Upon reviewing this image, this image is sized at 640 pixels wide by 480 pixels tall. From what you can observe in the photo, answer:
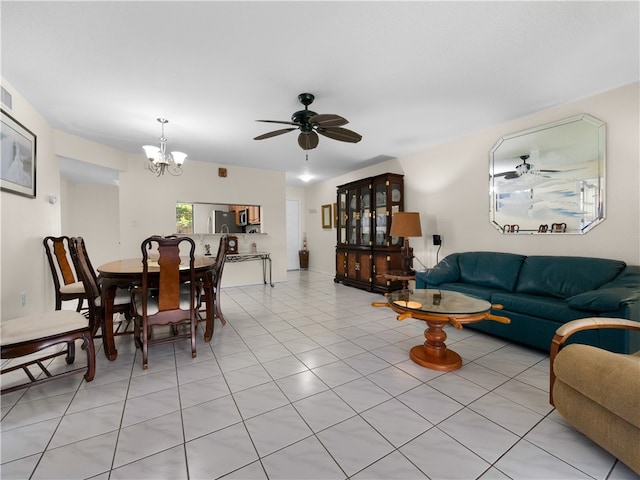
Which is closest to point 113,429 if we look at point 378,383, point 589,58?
point 378,383

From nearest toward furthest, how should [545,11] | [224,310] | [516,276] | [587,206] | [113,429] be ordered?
1. [113,429]
2. [545,11]
3. [587,206]
4. [516,276]
5. [224,310]

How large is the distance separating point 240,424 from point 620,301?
107 inches

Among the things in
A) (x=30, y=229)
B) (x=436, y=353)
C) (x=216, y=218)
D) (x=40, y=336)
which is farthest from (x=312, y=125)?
(x=216, y=218)

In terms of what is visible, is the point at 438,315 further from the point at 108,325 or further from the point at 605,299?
the point at 108,325

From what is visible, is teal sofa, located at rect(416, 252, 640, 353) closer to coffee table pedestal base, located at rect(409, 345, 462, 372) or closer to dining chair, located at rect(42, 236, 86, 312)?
coffee table pedestal base, located at rect(409, 345, 462, 372)

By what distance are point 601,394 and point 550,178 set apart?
104 inches

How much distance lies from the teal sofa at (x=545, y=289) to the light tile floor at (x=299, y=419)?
0.32m

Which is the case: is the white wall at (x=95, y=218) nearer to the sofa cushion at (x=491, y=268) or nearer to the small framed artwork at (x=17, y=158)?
the small framed artwork at (x=17, y=158)

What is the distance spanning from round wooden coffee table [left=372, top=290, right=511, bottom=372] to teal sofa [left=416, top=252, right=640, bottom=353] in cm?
55

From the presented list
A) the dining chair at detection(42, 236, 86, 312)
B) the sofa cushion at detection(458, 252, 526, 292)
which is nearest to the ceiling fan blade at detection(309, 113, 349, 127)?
the sofa cushion at detection(458, 252, 526, 292)

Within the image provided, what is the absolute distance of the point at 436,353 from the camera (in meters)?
2.28

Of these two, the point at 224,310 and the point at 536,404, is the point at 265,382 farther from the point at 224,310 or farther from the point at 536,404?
the point at 224,310

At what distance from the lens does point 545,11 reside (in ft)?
5.64

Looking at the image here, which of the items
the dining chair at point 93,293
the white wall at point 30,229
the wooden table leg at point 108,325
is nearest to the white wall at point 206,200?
the white wall at point 30,229
